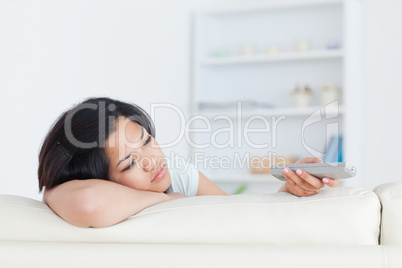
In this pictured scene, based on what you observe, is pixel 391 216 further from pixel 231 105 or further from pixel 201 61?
pixel 201 61

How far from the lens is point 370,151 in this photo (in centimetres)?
399

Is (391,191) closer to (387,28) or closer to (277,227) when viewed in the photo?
(277,227)

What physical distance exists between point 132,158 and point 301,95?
106 inches

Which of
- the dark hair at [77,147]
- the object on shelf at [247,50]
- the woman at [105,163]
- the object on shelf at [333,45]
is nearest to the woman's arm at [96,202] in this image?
the woman at [105,163]

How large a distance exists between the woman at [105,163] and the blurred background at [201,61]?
1.37 metres

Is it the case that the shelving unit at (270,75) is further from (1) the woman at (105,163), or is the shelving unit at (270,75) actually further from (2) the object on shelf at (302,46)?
(1) the woman at (105,163)

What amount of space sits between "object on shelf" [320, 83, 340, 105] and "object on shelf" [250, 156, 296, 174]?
473 millimetres

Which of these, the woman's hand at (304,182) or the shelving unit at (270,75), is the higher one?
the shelving unit at (270,75)

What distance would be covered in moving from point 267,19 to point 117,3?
123 cm

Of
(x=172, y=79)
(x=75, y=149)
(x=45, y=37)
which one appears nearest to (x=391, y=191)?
(x=75, y=149)

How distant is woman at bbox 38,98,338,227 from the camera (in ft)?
4.02

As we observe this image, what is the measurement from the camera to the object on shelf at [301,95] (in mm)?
4070

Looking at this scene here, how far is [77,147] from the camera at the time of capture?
58.1 inches

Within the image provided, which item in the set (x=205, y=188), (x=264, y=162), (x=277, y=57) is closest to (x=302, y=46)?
(x=277, y=57)
